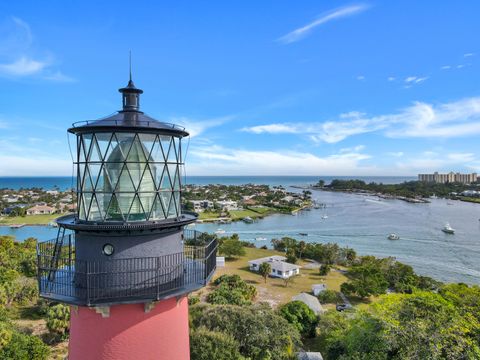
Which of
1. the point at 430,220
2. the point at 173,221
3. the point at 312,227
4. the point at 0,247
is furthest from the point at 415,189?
the point at 173,221

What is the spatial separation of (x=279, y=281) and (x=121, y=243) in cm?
2520

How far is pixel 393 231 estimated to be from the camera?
51.5 meters

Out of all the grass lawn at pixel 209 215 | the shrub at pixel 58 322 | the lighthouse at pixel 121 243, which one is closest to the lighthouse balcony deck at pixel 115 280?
the lighthouse at pixel 121 243

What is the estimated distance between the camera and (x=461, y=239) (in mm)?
45500

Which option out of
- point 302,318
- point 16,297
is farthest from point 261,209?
point 16,297

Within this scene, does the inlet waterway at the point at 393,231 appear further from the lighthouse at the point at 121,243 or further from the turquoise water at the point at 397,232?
the lighthouse at the point at 121,243

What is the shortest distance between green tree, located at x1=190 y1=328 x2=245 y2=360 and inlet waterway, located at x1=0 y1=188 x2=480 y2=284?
2575 cm

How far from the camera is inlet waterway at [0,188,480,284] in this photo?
3450cm

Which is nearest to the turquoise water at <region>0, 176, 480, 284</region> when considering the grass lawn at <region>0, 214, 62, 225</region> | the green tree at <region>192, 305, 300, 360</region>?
the grass lawn at <region>0, 214, 62, 225</region>

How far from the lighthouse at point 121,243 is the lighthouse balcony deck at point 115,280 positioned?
11mm

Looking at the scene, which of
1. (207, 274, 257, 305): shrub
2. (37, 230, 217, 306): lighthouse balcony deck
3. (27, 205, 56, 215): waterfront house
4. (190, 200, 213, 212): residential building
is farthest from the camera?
(190, 200, 213, 212): residential building

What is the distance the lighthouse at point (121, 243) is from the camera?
406 centimetres

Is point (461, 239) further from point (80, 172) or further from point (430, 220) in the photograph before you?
point (80, 172)

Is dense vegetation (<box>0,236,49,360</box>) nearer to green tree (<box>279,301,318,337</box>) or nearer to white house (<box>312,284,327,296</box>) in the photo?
green tree (<box>279,301,318,337</box>)
